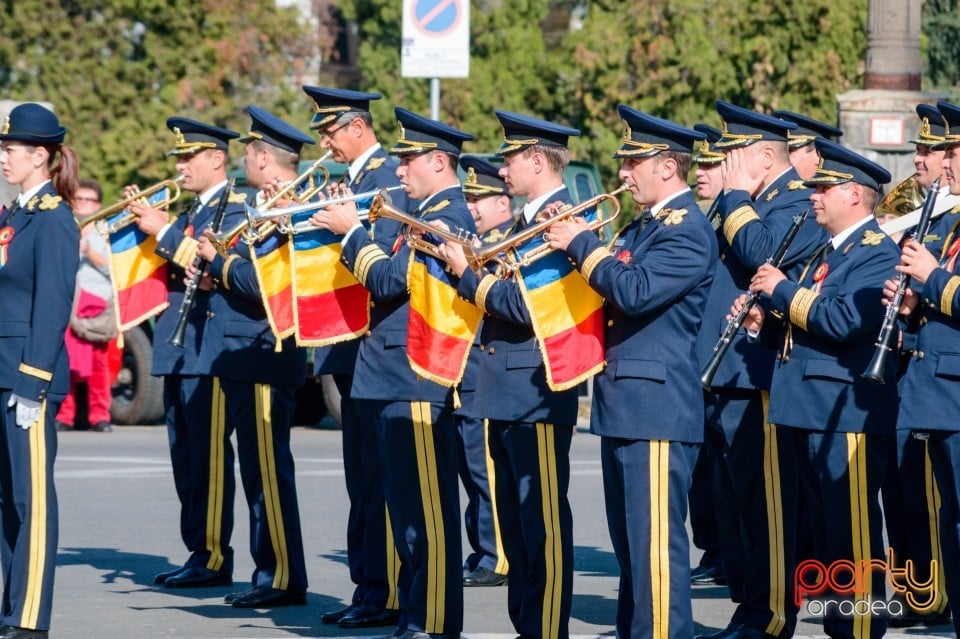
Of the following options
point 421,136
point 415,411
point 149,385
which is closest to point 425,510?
point 415,411

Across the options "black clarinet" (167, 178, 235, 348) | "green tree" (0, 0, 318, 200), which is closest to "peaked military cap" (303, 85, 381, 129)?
"black clarinet" (167, 178, 235, 348)

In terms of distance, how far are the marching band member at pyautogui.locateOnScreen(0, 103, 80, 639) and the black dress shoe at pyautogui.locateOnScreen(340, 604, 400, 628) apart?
1.40 m

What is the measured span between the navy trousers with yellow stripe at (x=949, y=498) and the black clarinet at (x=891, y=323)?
1.10ft

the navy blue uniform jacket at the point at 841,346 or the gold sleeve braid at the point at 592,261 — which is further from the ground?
the gold sleeve braid at the point at 592,261

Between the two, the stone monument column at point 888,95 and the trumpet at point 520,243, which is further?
the stone monument column at point 888,95

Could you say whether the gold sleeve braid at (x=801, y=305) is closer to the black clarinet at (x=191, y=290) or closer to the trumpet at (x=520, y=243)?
the trumpet at (x=520, y=243)

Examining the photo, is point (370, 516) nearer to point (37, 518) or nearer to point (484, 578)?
point (484, 578)

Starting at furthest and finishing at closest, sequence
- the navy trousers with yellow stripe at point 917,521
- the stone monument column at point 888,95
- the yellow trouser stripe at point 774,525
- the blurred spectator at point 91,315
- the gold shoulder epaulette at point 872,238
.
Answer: the stone monument column at point 888,95, the blurred spectator at point 91,315, the navy trousers with yellow stripe at point 917,521, the yellow trouser stripe at point 774,525, the gold shoulder epaulette at point 872,238

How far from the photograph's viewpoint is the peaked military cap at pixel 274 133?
29.6 ft

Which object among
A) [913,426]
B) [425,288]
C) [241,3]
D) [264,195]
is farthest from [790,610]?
[241,3]

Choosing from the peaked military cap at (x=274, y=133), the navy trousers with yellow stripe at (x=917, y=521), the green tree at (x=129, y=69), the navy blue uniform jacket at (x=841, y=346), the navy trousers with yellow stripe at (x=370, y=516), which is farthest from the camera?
the green tree at (x=129, y=69)

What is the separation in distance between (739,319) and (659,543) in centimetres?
121

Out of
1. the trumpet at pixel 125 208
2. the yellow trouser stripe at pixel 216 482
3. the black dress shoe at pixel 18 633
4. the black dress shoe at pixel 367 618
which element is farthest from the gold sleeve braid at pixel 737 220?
the black dress shoe at pixel 18 633

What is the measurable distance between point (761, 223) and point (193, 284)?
283cm
